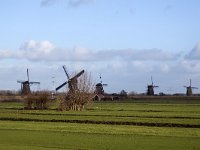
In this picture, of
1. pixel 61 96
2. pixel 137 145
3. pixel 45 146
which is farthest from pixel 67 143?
pixel 61 96

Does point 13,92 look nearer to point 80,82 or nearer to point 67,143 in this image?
point 80,82

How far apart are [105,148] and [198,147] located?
477 cm

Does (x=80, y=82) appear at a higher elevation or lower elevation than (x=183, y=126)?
higher

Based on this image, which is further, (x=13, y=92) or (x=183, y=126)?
(x=13, y=92)

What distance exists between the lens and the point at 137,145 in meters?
25.5

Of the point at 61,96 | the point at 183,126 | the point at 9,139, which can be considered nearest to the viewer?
the point at 9,139

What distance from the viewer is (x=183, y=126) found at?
41.4 metres

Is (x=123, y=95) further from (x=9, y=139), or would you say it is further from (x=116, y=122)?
(x=9, y=139)

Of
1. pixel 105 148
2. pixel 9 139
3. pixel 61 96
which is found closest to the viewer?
pixel 105 148

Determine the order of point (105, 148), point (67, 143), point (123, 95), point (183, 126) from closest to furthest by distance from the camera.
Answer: point (105, 148) < point (67, 143) < point (183, 126) < point (123, 95)

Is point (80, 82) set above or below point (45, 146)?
above

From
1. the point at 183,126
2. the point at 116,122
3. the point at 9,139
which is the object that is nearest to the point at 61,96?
the point at 116,122

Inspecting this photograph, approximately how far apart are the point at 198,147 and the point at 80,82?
227 ft

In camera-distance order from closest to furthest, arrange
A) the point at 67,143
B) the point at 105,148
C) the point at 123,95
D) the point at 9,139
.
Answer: the point at 105,148, the point at 67,143, the point at 9,139, the point at 123,95
